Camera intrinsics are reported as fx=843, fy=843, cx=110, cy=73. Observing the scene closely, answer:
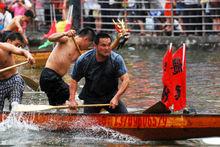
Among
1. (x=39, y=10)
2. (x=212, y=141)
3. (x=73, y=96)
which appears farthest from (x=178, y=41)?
(x=212, y=141)

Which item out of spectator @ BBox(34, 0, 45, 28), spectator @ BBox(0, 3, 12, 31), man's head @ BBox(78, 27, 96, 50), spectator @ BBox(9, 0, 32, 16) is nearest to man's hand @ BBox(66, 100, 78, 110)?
man's head @ BBox(78, 27, 96, 50)

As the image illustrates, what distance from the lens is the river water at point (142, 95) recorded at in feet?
39.7

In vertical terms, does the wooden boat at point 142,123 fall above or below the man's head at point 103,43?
below

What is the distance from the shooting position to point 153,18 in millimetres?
25516

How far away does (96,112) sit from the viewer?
12.6 meters

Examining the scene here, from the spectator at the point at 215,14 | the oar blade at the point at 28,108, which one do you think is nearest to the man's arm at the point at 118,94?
the oar blade at the point at 28,108

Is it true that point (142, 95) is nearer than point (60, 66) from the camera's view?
No

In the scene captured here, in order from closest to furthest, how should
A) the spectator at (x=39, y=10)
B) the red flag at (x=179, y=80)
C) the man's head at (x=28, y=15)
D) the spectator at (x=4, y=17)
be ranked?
the red flag at (x=179, y=80) → the man's head at (x=28, y=15) → the spectator at (x=4, y=17) → the spectator at (x=39, y=10)

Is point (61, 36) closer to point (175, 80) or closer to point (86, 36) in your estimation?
point (86, 36)

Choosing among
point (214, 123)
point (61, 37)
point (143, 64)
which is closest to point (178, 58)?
point (214, 123)

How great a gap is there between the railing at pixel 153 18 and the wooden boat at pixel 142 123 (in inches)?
513

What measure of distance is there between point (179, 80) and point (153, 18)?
13.7 metres

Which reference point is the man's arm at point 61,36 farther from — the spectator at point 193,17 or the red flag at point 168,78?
the spectator at point 193,17

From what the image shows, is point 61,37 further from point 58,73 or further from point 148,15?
point 148,15
